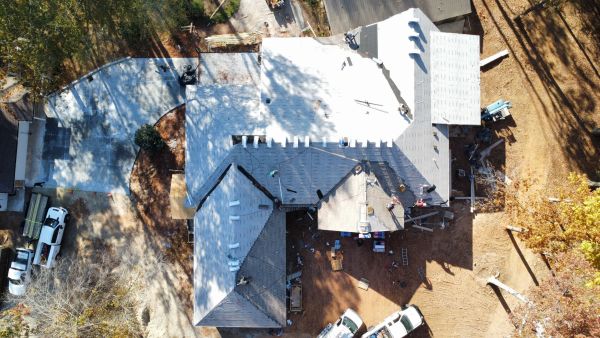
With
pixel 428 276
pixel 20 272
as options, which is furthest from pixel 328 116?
pixel 20 272

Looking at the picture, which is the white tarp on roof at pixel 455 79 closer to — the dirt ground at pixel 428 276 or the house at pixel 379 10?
the house at pixel 379 10

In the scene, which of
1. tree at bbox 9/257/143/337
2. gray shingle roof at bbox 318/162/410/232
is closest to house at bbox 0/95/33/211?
tree at bbox 9/257/143/337

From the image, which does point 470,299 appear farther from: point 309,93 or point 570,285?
point 309,93

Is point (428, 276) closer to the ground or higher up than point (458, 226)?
closer to the ground

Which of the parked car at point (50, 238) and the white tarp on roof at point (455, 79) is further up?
the white tarp on roof at point (455, 79)

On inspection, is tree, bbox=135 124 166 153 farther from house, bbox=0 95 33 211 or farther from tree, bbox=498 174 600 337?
tree, bbox=498 174 600 337

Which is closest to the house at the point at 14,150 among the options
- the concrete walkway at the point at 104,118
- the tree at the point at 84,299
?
the concrete walkway at the point at 104,118

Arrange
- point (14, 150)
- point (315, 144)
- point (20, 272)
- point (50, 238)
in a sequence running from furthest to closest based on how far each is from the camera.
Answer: point (14, 150) → point (20, 272) → point (50, 238) → point (315, 144)

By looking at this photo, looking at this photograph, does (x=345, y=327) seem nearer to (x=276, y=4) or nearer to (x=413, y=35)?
(x=413, y=35)
